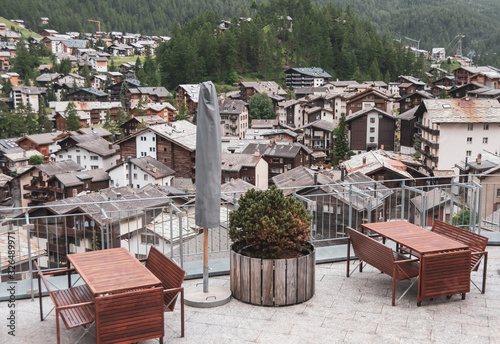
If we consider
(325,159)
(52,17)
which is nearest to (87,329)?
(325,159)

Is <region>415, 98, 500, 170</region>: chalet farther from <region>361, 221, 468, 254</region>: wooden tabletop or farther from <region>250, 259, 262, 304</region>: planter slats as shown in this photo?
<region>250, 259, 262, 304</region>: planter slats

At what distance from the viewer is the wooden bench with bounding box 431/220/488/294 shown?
5.59 meters

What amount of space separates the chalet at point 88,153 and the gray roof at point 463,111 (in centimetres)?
3324

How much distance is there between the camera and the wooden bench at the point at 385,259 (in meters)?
5.26

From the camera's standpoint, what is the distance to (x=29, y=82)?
11569 cm

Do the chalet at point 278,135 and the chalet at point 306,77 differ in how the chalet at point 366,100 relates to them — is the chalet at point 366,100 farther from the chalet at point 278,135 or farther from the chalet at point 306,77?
the chalet at point 306,77

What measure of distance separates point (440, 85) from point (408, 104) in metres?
28.4

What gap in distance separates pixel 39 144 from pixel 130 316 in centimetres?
7068

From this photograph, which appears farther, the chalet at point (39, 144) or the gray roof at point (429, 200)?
the chalet at point (39, 144)

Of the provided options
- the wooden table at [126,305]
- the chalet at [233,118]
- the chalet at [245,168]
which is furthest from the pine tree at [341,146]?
the wooden table at [126,305]

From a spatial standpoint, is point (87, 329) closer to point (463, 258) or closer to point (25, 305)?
point (25, 305)

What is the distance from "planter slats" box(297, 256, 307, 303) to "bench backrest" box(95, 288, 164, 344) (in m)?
1.61

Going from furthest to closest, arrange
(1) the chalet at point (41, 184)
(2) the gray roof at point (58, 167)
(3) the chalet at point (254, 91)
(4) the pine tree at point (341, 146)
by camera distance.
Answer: (3) the chalet at point (254, 91) → (4) the pine tree at point (341, 146) → (2) the gray roof at point (58, 167) → (1) the chalet at point (41, 184)

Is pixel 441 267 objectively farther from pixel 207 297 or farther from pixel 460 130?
pixel 460 130
